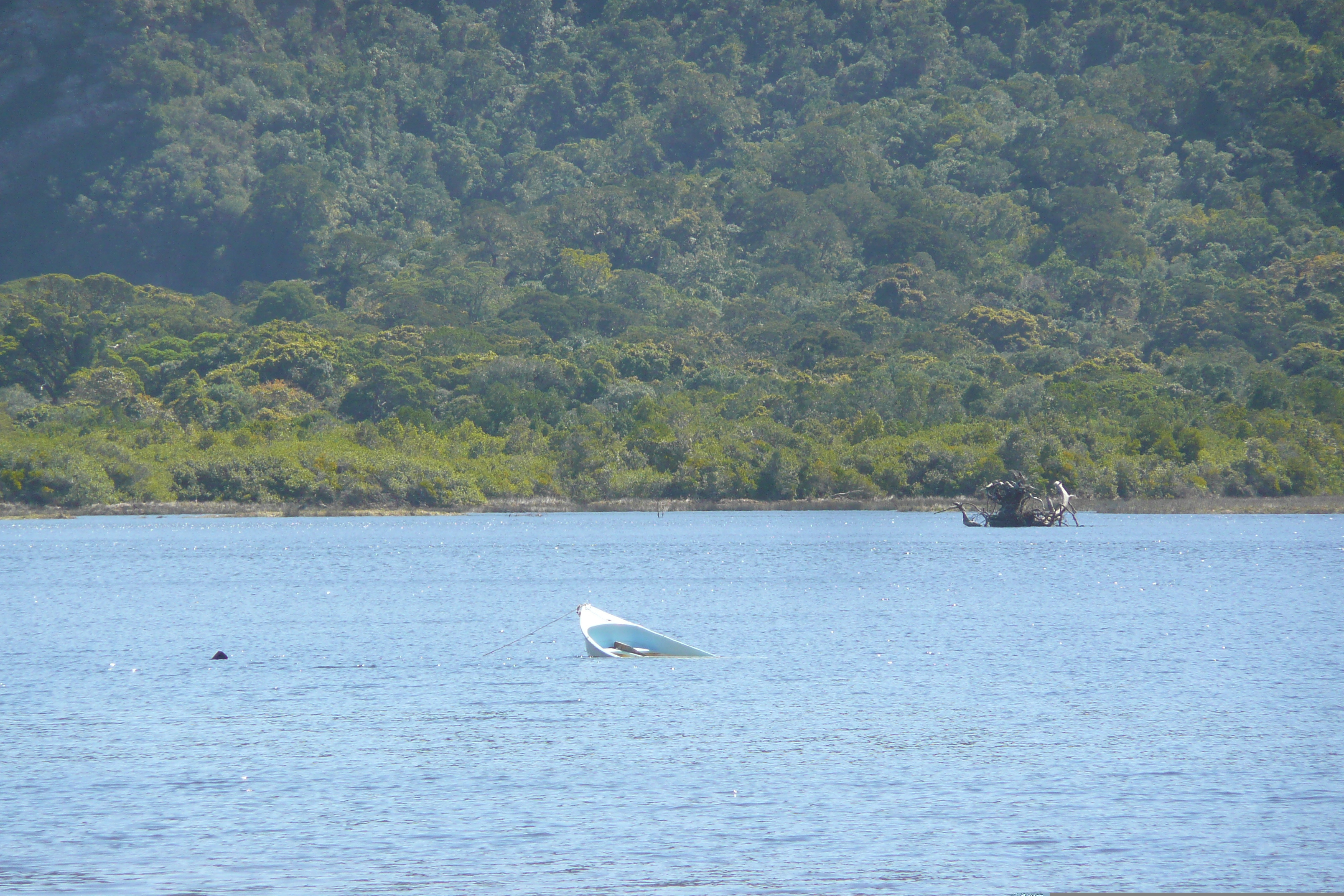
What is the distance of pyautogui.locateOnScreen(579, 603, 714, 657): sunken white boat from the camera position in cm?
3297

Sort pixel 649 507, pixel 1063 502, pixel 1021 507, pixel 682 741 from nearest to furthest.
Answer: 1. pixel 682 741
2. pixel 1021 507
3. pixel 1063 502
4. pixel 649 507

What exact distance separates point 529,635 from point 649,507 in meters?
67.7

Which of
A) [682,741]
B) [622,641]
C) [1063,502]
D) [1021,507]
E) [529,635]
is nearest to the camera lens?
[682,741]

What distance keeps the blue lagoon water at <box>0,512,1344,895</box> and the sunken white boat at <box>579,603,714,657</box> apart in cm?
46

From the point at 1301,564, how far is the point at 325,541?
47.5 m

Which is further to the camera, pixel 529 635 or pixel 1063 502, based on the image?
pixel 1063 502

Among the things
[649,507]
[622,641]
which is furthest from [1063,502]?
[622,641]

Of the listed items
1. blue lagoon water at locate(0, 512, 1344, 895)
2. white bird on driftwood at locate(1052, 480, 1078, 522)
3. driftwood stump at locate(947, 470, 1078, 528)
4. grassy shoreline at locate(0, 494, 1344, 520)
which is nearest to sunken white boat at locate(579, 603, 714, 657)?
blue lagoon water at locate(0, 512, 1344, 895)

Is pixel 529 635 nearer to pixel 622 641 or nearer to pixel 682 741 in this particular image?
pixel 622 641

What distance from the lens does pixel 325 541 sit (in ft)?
267

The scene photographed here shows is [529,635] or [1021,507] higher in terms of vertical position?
[1021,507]

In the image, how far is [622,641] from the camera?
3331cm

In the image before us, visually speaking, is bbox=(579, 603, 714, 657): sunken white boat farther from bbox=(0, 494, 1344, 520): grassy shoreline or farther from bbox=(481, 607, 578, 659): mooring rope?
bbox=(0, 494, 1344, 520): grassy shoreline

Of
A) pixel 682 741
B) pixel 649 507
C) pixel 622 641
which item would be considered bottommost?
pixel 682 741
